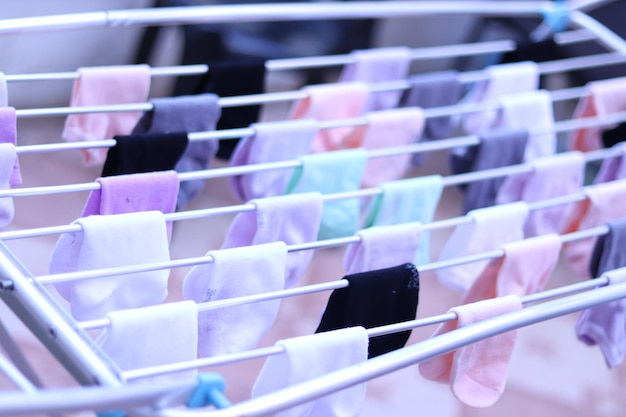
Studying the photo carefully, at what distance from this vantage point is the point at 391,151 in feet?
4.90

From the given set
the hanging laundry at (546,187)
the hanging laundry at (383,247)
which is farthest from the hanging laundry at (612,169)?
the hanging laundry at (383,247)

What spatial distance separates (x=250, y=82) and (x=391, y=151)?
0.89ft

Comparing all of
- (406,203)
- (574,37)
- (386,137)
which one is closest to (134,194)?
(406,203)

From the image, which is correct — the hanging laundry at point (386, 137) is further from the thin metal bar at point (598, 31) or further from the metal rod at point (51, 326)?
the metal rod at point (51, 326)

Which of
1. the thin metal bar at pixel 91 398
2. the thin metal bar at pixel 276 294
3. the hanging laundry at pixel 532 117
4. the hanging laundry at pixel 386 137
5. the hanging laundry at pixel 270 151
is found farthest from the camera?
A: the hanging laundry at pixel 532 117

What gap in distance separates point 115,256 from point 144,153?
224 mm

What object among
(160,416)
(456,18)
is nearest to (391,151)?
(160,416)

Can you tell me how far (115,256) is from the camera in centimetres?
112

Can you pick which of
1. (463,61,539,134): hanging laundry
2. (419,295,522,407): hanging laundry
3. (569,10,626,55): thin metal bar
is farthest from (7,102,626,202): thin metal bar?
(419,295,522,407): hanging laundry

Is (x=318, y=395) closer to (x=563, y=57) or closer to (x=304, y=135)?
(x=304, y=135)

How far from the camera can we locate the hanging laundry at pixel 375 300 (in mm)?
1157

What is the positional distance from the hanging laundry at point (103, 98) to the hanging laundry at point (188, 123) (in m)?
0.06

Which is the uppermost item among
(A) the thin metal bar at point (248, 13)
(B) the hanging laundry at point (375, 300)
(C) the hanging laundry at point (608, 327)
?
(A) the thin metal bar at point (248, 13)

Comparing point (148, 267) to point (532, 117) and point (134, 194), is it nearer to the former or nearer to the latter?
point (134, 194)
